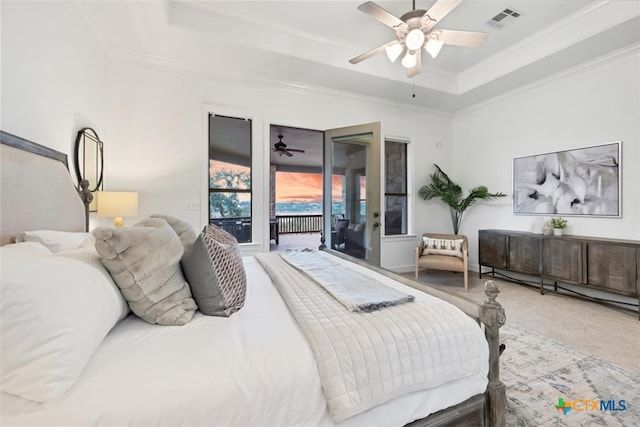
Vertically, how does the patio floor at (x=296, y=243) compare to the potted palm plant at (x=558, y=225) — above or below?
below

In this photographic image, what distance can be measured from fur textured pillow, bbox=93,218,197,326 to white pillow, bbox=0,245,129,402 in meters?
0.16

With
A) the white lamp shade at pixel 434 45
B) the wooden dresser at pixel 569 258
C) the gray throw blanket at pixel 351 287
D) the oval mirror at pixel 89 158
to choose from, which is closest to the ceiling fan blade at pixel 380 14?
the white lamp shade at pixel 434 45

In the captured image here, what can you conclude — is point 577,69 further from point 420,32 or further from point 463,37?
point 420,32

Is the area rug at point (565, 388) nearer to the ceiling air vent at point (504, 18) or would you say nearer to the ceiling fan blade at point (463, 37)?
the ceiling fan blade at point (463, 37)

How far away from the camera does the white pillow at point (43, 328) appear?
2.25 ft

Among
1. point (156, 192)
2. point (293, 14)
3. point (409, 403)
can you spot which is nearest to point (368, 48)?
point (293, 14)

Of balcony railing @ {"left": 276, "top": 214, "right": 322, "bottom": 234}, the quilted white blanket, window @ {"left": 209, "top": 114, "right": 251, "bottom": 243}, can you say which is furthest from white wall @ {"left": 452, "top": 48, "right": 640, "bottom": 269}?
balcony railing @ {"left": 276, "top": 214, "right": 322, "bottom": 234}

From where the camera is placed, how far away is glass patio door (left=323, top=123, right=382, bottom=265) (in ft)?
13.0

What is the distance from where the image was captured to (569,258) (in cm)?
331

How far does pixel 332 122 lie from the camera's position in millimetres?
4258

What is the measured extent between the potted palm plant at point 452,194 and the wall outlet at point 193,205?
361cm

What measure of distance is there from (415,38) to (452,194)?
9.95 feet

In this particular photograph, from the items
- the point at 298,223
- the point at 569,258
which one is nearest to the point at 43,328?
the point at 569,258
